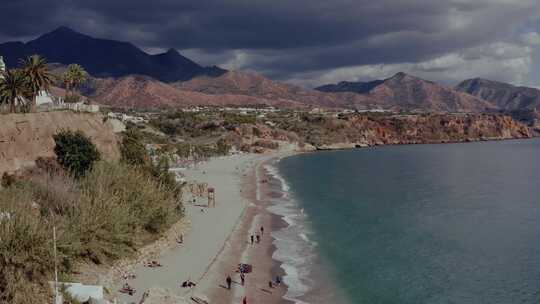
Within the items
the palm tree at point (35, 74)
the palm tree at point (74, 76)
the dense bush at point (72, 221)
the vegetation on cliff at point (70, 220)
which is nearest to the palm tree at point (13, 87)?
the palm tree at point (35, 74)

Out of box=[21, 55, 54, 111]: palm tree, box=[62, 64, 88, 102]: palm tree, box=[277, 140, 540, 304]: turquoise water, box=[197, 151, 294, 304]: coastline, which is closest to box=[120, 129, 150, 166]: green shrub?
box=[62, 64, 88, 102]: palm tree

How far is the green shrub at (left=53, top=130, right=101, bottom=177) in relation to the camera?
130ft

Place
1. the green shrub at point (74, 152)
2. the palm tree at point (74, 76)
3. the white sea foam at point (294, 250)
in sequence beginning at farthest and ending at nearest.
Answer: the palm tree at point (74, 76) < the green shrub at point (74, 152) < the white sea foam at point (294, 250)

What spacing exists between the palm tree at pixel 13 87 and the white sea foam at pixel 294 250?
79.8ft

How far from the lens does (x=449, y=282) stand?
31688 mm

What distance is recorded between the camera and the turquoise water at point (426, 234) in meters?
30.9

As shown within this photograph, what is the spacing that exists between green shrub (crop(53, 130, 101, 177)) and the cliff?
2.63ft

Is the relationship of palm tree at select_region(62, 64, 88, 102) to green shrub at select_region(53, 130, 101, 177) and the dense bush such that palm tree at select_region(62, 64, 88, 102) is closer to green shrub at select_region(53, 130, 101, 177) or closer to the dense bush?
green shrub at select_region(53, 130, 101, 177)

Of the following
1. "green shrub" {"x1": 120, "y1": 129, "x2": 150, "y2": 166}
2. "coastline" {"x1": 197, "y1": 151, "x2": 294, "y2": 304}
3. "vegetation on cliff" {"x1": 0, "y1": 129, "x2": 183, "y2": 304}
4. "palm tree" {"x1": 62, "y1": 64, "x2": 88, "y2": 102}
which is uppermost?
"palm tree" {"x1": 62, "y1": 64, "x2": 88, "y2": 102}

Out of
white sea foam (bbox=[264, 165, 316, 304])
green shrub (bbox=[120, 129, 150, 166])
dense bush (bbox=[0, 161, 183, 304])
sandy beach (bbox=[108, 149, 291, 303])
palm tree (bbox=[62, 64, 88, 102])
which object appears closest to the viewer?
dense bush (bbox=[0, 161, 183, 304])

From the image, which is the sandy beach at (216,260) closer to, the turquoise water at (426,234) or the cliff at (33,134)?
the turquoise water at (426,234)

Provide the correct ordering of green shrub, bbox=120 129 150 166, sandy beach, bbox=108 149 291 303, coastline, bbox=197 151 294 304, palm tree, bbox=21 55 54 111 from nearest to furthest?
sandy beach, bbox=108 149 291 303 → coastline, bbox=197 151 294 304 → palm tree, bbox=21 55 54 111 → green shrub, bbox=120 129 150 166

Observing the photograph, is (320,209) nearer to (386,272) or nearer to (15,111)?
(386,272)

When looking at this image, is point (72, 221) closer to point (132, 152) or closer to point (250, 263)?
Result: point (250, 263)
